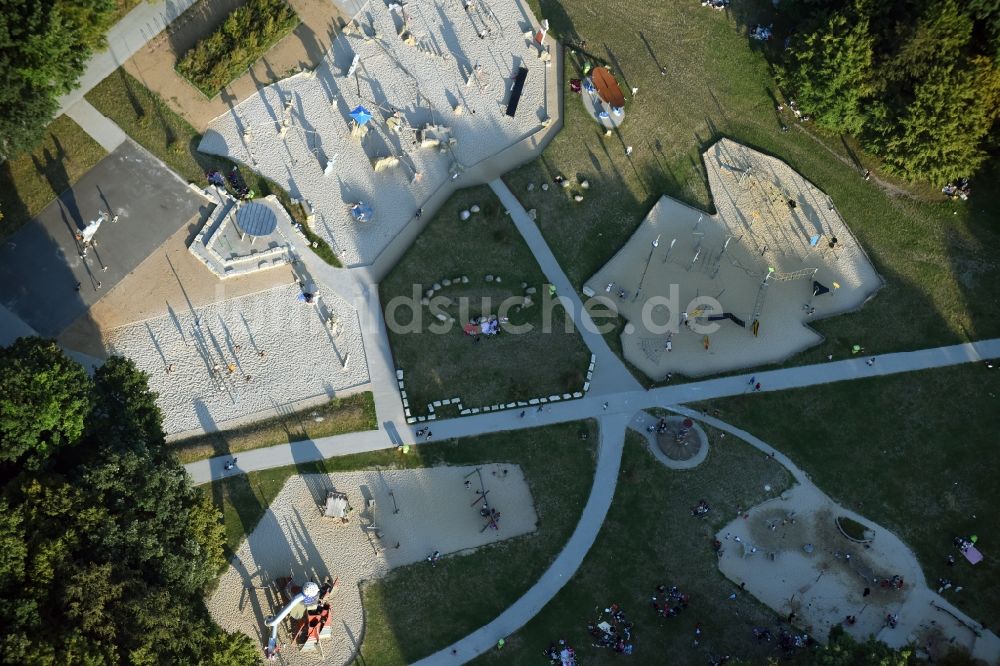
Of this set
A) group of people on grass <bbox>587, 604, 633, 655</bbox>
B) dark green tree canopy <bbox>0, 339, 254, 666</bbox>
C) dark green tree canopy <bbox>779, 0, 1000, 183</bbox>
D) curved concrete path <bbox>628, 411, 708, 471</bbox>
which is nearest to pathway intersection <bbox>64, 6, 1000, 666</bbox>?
curved concrete path <bbox>628, 411, 708, 471</bbox>

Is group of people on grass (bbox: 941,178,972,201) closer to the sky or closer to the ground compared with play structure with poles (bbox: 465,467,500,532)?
closer to the sky

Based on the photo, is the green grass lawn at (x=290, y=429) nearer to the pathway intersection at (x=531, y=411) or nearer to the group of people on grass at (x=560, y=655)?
the pathway intersection at (x=531, y=411)

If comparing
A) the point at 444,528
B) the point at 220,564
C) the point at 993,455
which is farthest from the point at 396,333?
the point at 993,455

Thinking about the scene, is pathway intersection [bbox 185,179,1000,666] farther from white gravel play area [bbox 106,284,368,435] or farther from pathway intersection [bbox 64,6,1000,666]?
white gravel play area [bbox 106,284,368,435]

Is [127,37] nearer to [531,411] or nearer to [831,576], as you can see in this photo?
[531,411]

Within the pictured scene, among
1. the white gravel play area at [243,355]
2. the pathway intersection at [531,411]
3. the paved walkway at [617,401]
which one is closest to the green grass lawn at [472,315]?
the pathway intersection at [531,411]
